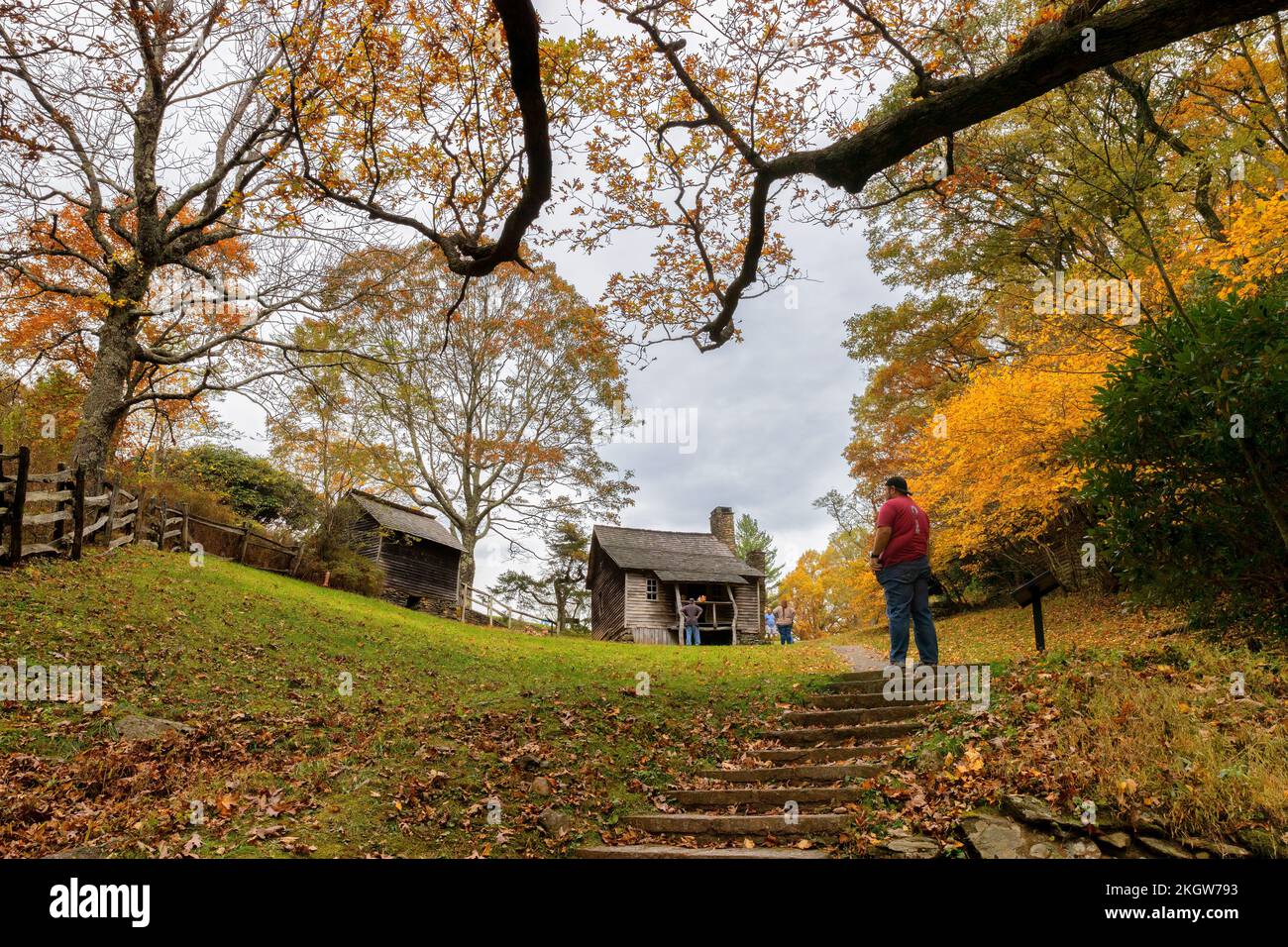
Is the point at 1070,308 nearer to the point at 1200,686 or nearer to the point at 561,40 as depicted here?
the point at 1200,686

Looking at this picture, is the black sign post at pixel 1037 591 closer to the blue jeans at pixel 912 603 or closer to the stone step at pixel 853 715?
the blue jeans at pixel 912 603

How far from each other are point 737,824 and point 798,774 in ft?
3.92

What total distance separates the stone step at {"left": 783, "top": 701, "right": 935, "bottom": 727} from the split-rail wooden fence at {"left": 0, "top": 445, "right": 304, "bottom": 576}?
469 inches

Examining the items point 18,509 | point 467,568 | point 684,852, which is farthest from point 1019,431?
point 467,568

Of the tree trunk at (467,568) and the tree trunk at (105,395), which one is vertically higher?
the tree trunk at (105,395)

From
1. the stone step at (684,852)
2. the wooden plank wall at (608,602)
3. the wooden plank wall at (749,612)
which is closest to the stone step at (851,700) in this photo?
the stone step at (684,852)

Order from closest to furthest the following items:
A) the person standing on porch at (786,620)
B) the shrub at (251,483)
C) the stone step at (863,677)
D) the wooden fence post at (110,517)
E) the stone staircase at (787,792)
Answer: the stone staircase at (787,792), the stone step at (863,677), the wooden fence post at (110,517), the person standing on porch at (786,620), the shrub at (251,483)

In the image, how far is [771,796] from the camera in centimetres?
560

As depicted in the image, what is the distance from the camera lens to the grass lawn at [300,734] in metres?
4.66

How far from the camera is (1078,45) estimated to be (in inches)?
206

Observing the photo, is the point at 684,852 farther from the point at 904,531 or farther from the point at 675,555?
the point at 675,555

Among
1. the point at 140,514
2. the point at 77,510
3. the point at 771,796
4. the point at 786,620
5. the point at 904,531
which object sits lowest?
the point at 786,620

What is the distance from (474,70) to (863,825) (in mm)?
9016

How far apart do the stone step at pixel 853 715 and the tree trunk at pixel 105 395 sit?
13.4 m
